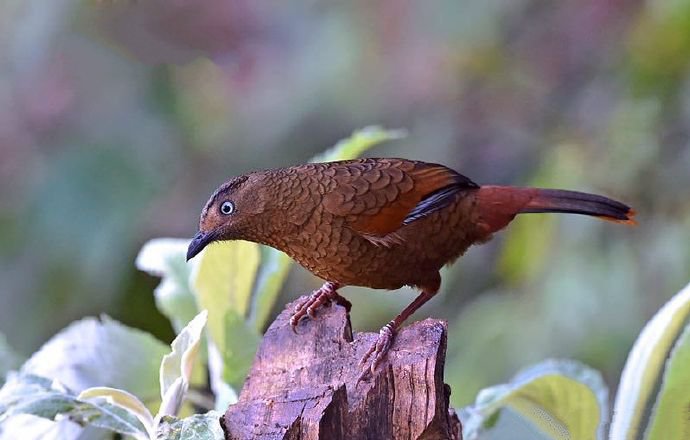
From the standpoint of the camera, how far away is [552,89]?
168cm

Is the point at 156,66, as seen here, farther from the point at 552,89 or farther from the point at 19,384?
the point at 19,384

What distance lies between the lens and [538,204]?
751 millimetres

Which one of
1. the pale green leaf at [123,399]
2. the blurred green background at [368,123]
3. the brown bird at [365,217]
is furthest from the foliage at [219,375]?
the blurred green background at [368,123]

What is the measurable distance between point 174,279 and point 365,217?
38 centimetres

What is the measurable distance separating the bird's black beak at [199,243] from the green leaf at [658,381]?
456 millimetres

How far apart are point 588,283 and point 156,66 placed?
1076 mm

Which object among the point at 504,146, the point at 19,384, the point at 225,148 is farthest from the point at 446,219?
the point at 225,148

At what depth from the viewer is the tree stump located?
1.84 ft

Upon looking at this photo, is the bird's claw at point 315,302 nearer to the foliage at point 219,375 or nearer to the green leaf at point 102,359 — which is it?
the foliage at point 219,375

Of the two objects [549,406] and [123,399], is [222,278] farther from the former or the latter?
[549,406]

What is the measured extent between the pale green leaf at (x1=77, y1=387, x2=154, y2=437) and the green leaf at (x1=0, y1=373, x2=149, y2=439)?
12 millimetres

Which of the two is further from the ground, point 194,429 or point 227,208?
point 227,208

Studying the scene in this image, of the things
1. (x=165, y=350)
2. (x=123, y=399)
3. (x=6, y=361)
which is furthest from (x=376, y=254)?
(x=6, y=361)

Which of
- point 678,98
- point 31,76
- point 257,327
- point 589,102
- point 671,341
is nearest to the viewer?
point 671,341
